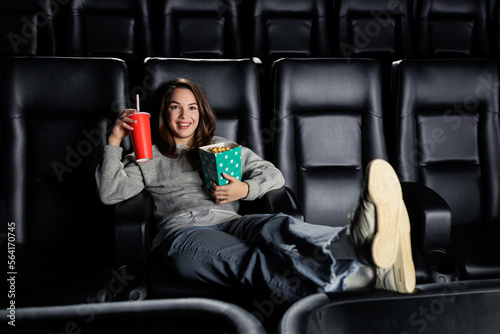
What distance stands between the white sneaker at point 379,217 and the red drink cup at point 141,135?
791 millimetres

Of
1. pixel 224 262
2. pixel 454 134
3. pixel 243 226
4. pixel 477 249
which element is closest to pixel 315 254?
pixel 224 262

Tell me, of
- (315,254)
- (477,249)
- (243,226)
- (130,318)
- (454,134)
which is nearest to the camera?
(130,318)

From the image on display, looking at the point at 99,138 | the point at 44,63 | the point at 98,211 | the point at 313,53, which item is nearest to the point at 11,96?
the point at 44,63

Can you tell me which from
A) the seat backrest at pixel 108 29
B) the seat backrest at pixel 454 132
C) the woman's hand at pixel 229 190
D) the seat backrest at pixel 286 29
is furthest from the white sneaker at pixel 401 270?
the seat backrest at pixel 108 29

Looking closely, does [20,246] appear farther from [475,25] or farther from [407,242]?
[475,25]

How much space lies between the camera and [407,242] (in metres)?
0.92

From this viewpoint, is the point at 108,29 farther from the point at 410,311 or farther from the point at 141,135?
the point at 410,311

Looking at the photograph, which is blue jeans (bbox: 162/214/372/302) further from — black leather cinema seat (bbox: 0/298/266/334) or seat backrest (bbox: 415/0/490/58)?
seat backrest (bbox: 415/0/490/58)

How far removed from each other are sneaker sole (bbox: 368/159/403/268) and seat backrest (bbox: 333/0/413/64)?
232cm

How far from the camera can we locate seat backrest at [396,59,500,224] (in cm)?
193

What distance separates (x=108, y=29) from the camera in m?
2.90

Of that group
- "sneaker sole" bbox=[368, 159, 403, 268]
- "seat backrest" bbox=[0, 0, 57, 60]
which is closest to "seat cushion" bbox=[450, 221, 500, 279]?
"sneaker sole" bbox=[368, 159, 403, 268]

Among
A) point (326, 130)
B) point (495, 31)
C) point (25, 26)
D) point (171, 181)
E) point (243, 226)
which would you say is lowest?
point (243, 226)

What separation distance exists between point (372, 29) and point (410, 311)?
2.77m
